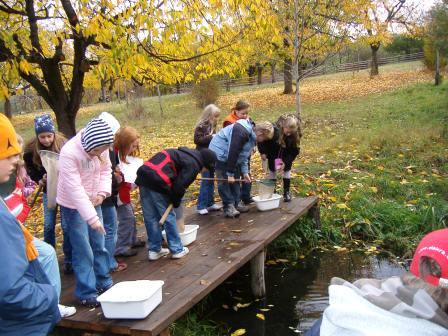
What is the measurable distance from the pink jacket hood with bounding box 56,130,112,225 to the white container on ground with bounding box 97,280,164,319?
1.77ft

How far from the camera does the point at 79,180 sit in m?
3.38

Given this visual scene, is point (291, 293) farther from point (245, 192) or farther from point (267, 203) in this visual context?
point (245, 192)

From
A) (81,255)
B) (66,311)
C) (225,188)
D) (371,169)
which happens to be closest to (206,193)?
(225,188)

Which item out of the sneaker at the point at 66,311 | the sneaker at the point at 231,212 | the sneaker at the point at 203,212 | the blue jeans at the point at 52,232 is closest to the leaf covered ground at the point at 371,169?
the sneaker at the point at 231,212

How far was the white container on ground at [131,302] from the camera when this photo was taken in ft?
10.2

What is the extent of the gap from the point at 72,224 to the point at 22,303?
1530 millimetres

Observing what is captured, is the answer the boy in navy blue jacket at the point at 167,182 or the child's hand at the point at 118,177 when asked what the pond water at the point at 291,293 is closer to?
the boy in navy blue jacket at the point at 167,182

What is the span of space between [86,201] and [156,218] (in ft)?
3.38

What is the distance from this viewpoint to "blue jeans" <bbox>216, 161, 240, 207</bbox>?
18.3 feet

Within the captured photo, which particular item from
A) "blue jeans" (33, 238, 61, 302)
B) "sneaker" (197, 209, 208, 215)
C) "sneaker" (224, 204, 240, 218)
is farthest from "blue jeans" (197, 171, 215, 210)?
"blue jeans" (33, 238, 61, 302)

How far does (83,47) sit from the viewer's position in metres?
6.39

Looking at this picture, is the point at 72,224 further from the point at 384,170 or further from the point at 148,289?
the point at 384,170

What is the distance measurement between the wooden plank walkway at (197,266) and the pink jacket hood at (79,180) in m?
0.73

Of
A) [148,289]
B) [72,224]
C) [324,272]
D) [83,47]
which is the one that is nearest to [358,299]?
[148,289]
